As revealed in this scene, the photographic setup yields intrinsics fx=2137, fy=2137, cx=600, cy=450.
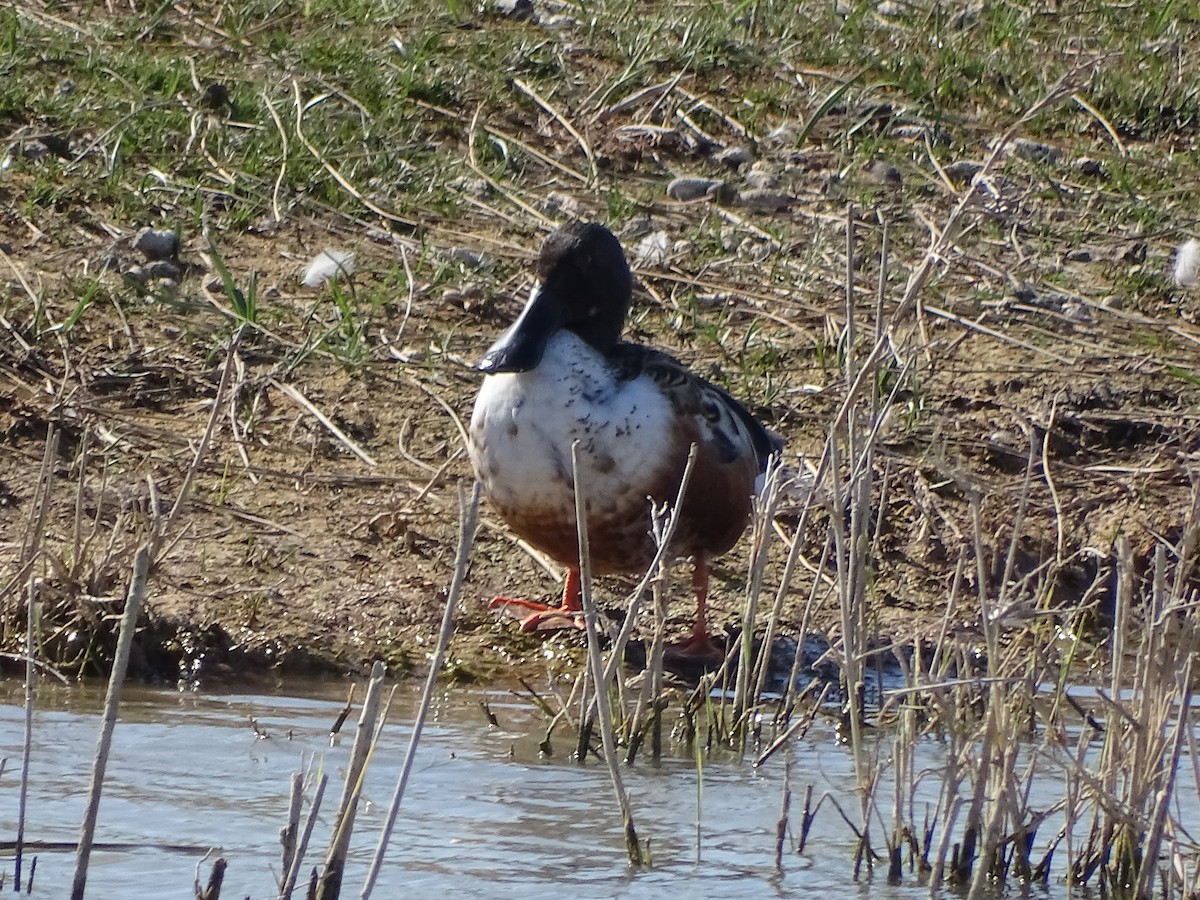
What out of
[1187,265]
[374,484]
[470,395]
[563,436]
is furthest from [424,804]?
[1187,265]

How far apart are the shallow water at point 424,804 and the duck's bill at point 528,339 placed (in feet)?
2.80

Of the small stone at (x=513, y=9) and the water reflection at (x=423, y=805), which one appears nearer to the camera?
the water reflection at (x=423, y=805)

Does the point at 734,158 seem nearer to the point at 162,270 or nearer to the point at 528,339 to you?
the point at 162,270

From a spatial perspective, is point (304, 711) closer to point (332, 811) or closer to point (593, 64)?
point (332, 811)

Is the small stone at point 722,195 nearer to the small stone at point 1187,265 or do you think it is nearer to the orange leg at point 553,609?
the small stone at point 1187,265

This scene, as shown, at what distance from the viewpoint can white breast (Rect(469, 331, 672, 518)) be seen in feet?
16.8

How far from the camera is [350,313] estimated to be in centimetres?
665

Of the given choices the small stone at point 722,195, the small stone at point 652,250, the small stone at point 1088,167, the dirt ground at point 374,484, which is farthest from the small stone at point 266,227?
the small stone at point 1088,167

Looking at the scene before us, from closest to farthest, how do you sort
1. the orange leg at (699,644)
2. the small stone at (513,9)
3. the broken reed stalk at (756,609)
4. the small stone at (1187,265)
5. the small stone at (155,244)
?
the broken reed stalk at (756,609) < the orange leg at (699,644) < the small stone at (155,244) < the small stone at (1187,265) < the small stone at (513,9)

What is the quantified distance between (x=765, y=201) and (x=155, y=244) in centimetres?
224

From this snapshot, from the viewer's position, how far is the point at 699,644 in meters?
5.33

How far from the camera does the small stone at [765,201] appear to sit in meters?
7.88

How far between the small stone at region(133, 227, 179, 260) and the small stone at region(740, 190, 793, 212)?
6.96 ft

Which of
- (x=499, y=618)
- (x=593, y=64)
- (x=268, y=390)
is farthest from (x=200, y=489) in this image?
(x=593, y=64)
